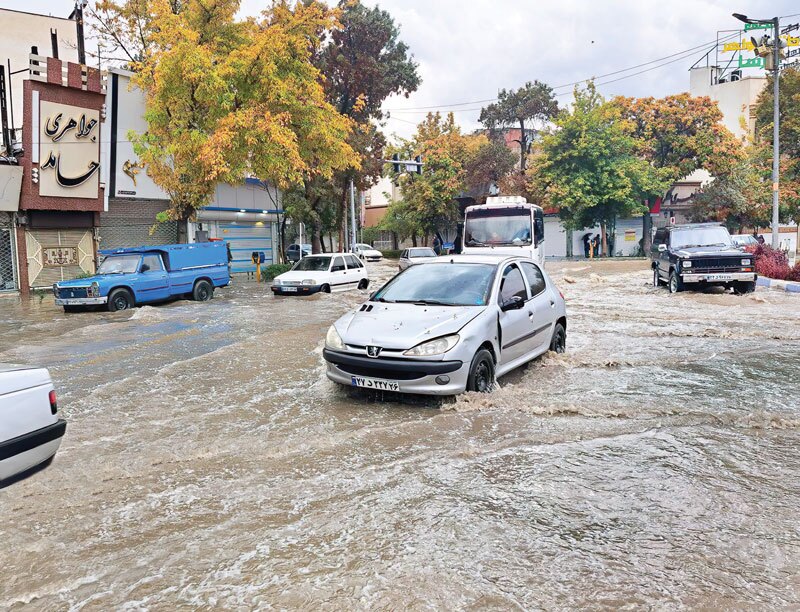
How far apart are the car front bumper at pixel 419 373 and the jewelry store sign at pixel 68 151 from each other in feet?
66.8

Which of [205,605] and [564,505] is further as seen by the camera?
[564,505]

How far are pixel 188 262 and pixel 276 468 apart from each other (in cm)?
1538

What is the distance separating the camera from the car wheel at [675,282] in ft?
59.4

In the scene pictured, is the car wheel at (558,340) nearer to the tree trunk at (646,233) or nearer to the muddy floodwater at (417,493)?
the muddy floodwater at (417,493)

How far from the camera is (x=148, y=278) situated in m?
17.8

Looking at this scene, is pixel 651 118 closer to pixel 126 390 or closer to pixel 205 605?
pixel 126 390

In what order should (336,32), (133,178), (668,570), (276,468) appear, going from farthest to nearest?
(336,32) < (133,178) < (276,468) < (668,570)

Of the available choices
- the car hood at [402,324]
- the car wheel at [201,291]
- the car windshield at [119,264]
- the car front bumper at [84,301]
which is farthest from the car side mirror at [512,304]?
the car wheel at [201,291]

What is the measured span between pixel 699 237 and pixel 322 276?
11.1 metres

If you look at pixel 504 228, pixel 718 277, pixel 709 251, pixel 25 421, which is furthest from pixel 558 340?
pixel 504 228

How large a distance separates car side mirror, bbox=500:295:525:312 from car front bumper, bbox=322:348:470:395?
1110 millimetres

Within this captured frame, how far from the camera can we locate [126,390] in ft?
26.1

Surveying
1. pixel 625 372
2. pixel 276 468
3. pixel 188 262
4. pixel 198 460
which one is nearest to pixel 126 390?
pixel 198 460

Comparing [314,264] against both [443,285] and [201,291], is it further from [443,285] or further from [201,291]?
[443,285]
